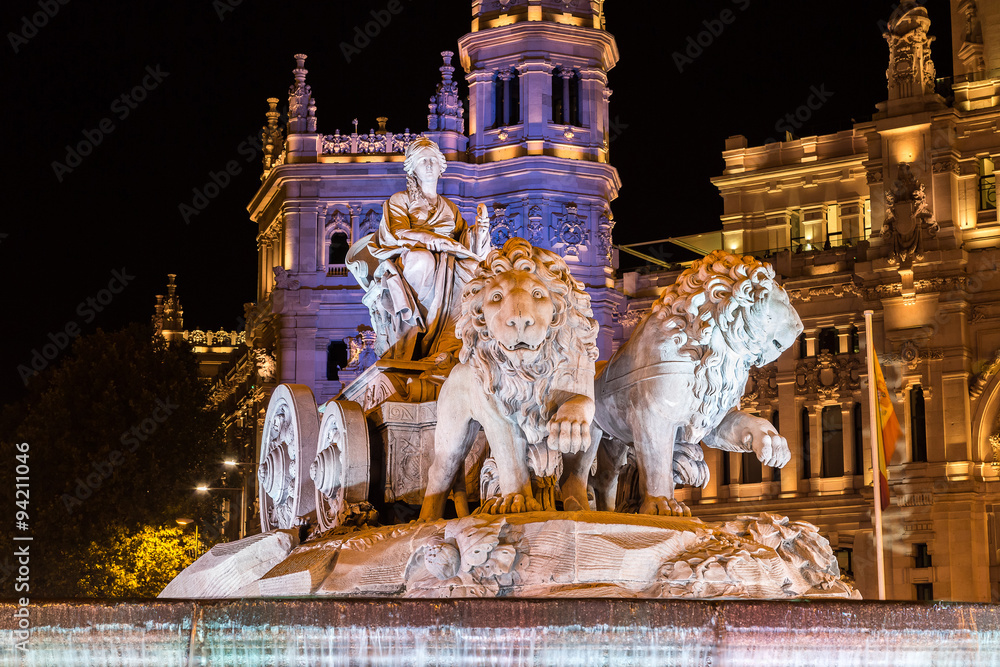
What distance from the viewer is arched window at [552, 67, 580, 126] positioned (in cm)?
5619

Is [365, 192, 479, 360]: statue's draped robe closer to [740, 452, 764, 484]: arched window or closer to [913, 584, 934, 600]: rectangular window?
[913, 584, 934, 600]: rectangular window

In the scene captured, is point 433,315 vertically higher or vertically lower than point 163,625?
higher

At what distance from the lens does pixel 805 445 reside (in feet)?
170

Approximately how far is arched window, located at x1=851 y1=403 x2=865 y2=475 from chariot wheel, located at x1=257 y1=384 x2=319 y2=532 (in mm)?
38704

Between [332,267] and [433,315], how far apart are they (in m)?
44.9

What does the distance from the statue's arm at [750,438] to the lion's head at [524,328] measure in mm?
1313

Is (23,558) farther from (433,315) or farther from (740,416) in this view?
(740,416)

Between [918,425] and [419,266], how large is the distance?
37.9m

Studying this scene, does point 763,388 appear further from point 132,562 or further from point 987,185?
point 132,562

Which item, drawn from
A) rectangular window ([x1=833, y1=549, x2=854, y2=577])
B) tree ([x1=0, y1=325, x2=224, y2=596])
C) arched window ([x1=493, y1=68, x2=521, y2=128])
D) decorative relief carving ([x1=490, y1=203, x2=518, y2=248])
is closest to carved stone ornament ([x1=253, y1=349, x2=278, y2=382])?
tree ([x1=0, y1=325, x2=224, y2=596])

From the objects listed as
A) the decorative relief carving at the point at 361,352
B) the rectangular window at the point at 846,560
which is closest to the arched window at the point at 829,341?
the rectangular window at the point at 846,560

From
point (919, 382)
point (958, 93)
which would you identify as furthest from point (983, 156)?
point (919, 382)

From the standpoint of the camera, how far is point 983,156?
49844mm

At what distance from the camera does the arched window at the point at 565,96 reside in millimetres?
56188
